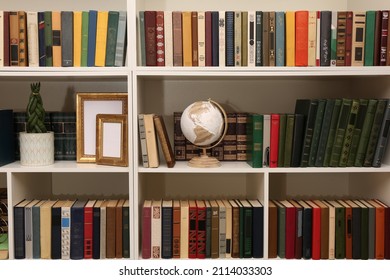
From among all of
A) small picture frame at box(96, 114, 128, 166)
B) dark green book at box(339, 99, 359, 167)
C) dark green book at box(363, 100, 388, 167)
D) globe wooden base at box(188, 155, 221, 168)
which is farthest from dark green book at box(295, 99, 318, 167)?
small picture frame at box(96, 114, 128, 166)

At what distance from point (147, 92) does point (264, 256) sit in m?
0.95

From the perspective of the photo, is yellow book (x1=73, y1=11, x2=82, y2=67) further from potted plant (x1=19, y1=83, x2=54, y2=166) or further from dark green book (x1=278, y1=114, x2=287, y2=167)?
dark green book (x1=278, y1=114, x2=287, y2=167)

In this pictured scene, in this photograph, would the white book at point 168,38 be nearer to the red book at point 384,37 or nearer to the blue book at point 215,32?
the blue book at point 215,32

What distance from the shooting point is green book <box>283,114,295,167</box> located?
6.57 feet

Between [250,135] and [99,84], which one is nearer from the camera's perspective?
[250,135]

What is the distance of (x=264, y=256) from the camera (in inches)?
80.3

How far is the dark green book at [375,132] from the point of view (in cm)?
197

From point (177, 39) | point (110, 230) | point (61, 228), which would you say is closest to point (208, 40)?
point (177, 39)

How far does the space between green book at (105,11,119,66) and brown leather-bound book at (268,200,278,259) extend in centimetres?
92

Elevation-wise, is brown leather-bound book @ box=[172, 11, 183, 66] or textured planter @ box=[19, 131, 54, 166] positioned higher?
brown leather-bound book @ box=[172, 11, 183, 66]

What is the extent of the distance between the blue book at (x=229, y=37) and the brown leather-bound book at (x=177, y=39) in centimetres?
19

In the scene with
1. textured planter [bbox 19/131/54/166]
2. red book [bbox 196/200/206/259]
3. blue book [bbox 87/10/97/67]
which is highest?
blue book [bbox 87/10/97/67]

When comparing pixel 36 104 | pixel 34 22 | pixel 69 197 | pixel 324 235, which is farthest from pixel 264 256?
pixel 34 22

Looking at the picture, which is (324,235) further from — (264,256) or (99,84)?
(99,84)
